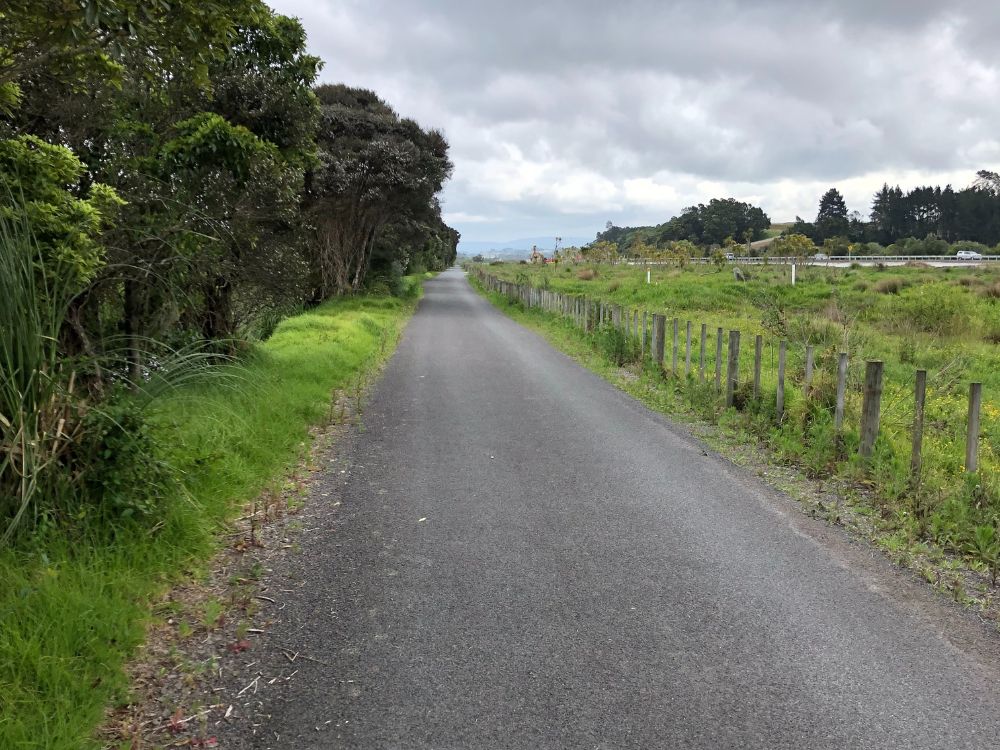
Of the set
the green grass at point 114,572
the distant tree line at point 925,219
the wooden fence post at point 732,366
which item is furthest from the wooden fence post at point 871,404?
the distant tree line at point 925,219

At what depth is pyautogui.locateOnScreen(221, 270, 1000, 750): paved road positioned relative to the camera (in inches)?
119

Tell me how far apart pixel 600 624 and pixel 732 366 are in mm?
6395

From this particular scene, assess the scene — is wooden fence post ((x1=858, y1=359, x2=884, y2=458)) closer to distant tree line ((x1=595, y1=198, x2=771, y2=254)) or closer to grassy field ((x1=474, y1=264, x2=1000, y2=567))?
grassy field ((x1=474, y1=264, x2=1000, y2=567))

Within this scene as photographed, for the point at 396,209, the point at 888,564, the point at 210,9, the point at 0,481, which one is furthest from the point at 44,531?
the point at 396,209

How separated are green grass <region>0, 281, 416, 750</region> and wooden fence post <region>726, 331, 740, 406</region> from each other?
→ 5484mm

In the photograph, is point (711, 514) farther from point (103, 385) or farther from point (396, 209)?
point (396, 209)

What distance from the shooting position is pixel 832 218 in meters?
109

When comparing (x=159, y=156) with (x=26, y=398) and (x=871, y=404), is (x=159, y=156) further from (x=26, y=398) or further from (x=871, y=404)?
(x=871, y=404)

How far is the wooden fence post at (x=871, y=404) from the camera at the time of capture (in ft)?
21.8

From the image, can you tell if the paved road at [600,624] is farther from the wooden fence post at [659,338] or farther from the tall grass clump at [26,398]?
the wooden fence post at [659,338]

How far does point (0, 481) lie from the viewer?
3947mm

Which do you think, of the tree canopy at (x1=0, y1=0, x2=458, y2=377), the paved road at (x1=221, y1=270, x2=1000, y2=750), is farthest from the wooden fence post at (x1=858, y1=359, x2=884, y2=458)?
the tree canopy at (x1=0, y1=0, x2=458, y2=377)

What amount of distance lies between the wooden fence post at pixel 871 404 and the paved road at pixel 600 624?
3.92 feet

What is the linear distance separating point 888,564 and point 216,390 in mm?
6635
